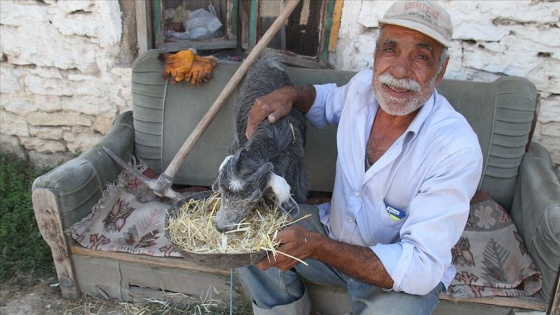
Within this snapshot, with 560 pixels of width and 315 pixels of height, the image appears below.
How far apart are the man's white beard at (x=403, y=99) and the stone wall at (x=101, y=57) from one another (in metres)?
1.48

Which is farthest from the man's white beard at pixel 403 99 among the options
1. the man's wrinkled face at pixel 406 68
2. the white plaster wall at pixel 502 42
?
the white plaster wall at pixel 502 42

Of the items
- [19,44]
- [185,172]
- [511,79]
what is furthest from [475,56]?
[19,44]

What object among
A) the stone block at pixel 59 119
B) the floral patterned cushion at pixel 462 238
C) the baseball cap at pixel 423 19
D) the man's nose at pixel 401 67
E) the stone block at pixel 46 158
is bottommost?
the stone block at pixel 46 158

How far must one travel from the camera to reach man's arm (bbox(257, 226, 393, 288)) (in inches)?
77.7

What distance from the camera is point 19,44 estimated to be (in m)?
3.84

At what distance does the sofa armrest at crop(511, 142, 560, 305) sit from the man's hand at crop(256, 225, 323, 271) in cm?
144

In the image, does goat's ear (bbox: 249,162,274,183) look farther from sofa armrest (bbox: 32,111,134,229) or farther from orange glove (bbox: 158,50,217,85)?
orange glove (bbox: 158,50,217,85)

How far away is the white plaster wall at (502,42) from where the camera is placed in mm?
3346

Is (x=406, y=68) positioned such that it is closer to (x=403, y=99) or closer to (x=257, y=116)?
(x=403, y=99)

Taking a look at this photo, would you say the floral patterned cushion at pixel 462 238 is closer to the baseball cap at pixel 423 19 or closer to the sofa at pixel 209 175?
the sofa at pixel 209 175

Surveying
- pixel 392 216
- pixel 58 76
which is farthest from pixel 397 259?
pixel 58 76

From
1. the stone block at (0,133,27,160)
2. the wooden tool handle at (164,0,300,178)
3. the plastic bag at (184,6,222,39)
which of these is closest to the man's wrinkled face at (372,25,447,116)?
the wooden tool handle at (164,0,300,178)

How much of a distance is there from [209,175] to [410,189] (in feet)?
5.75

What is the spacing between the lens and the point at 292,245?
1947 mm
